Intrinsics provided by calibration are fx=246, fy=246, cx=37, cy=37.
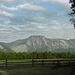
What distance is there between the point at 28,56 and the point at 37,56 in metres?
5.56

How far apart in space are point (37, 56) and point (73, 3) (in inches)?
3043

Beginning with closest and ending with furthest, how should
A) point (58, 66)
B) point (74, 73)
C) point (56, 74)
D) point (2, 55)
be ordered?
point (74, 73) < point (56, 74) < point (58, 66) < point (2, 55)

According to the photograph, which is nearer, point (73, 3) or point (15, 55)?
point (73, 3)

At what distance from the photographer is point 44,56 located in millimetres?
108188

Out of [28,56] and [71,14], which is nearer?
[71,14]

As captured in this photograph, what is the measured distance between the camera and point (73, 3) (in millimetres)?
30547

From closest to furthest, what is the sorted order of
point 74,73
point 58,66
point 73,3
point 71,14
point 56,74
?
point 74,73 → point 56,74 → point 73,3 → point 71,14 → point 58,66

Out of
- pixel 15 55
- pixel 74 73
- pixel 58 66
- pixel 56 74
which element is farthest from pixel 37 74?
pixel 15 55

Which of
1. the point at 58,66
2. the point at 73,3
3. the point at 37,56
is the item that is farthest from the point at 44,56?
the point at 73,3

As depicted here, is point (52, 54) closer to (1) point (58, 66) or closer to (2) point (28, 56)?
(2) point (28, 56)

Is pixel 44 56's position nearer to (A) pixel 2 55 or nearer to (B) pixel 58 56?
(B) pixel 58 56

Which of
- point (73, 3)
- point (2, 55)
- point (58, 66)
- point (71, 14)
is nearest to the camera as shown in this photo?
point (73, 3)

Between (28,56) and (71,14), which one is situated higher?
(71,14)

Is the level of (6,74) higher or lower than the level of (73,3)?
lower
